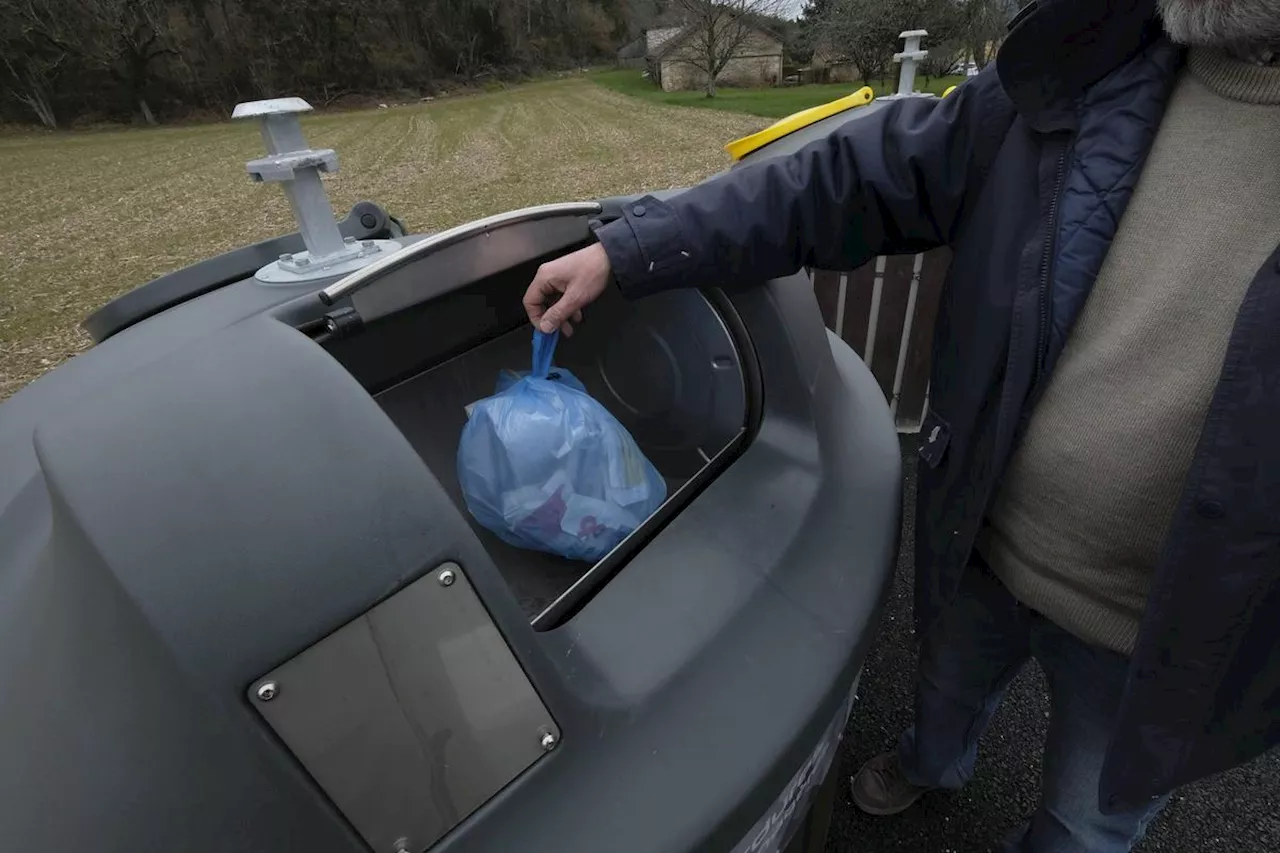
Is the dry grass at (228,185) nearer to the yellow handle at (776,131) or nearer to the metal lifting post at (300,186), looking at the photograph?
the metal lifting post at (300,186)

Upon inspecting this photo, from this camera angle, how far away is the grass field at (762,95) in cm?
2234

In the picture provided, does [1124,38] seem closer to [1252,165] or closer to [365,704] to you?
[1252,165]

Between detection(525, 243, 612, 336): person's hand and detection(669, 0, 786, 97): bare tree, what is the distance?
32.0 m

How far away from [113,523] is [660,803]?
0.62m

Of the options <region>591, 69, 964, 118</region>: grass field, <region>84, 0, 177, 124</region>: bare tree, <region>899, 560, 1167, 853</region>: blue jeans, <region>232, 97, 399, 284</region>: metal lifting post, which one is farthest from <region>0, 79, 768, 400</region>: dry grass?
<region>84, 0, 177, 124</region>: bare tree

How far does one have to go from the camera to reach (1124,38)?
0.90 m

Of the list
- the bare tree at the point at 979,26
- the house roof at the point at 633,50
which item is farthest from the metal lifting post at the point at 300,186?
the house roof at the point at 633,50

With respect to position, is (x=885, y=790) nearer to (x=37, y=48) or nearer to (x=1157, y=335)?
(x=1157, y=335)

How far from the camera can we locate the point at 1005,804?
1.80 meters

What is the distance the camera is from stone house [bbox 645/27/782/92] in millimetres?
34281

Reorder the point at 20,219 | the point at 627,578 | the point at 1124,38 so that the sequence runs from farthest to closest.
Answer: the point at 20,219, the point at 627,578, the point at 1124,38

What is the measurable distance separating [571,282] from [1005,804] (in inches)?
67.6

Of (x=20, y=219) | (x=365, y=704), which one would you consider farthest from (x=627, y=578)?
(x=20, y=219)

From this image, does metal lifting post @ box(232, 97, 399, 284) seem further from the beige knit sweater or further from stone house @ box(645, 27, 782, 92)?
stone house @ box(645, 27, 782, 92)
